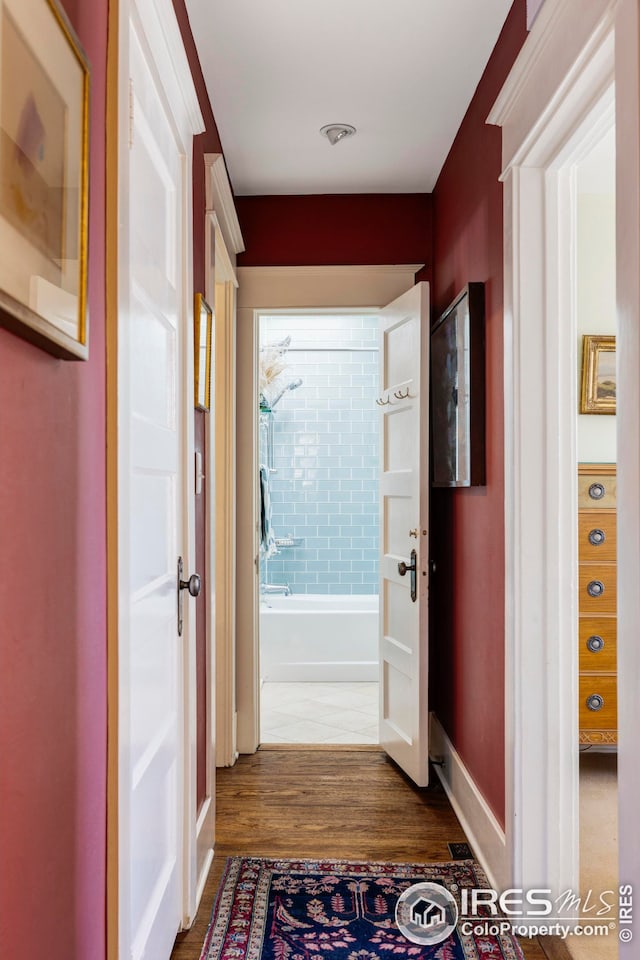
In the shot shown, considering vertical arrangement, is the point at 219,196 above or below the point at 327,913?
above

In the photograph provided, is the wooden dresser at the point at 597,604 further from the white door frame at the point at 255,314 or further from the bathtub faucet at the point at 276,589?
the bathtub faucet at the point at 276,589

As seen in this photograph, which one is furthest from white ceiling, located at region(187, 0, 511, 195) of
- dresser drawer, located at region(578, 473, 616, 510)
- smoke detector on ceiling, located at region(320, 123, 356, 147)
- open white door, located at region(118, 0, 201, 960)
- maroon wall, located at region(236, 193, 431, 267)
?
dresser drawer, located at region(578, 473, 616, 510)

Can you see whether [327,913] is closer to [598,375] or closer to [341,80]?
[598,375]

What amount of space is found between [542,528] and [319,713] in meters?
2.38

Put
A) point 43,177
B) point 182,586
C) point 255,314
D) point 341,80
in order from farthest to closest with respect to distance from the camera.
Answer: point 255,314
point 341,80
point 182,586
point 43,177

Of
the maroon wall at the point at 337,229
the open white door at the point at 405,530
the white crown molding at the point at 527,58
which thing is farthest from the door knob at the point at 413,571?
the white crown molding at the point at 527,58

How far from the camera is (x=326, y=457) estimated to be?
6.05m

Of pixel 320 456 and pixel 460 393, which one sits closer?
pixel 460 393

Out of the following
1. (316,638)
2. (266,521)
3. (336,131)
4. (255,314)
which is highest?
(336,131)

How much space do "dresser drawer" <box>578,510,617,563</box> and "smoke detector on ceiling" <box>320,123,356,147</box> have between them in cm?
184

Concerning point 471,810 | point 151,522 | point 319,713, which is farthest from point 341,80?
point 319,713

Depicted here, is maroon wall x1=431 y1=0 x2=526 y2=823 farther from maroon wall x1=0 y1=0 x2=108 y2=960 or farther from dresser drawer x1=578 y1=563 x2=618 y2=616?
maroon wall x1=0 y1=0 x2=108 y2=960

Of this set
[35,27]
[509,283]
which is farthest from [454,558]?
[35,27]

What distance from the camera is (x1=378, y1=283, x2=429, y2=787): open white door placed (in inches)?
116
